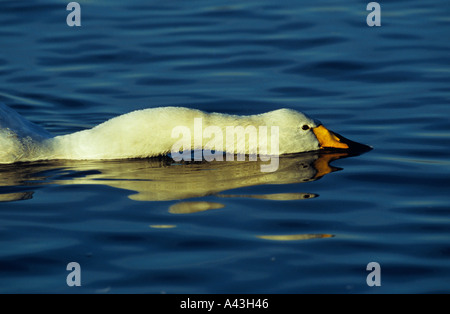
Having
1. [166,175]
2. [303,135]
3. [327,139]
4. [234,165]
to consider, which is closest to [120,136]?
[166,175]

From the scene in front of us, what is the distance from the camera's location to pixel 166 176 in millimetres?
8602

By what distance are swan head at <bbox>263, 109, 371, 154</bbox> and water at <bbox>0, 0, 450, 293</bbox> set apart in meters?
0.17

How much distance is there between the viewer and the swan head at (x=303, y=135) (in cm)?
927

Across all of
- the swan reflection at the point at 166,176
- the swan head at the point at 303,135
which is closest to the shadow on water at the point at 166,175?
the swan reflection at the point at 166,176

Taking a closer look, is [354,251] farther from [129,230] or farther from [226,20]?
[226,20]

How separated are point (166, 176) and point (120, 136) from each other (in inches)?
32.3

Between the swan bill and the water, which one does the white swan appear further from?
the swan bill

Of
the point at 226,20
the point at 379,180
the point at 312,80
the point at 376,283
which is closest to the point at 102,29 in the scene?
the point at 226,20

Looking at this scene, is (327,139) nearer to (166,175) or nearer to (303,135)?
(303,135)

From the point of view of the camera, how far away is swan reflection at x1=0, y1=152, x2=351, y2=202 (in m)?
8.04

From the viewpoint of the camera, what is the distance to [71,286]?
6113 mm

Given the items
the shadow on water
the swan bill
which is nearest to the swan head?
the swan bill

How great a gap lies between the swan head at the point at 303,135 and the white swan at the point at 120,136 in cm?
1

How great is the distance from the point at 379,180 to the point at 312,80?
3.70 meters
